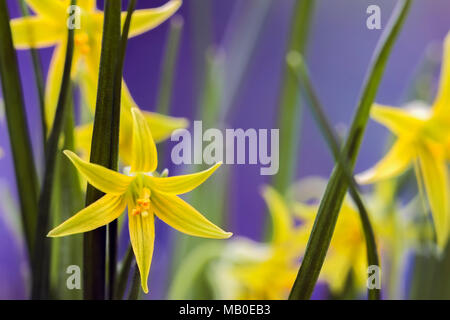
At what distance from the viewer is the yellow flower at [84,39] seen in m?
0.31

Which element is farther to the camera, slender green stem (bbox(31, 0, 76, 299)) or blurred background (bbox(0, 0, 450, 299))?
blurred background (bbox(0, 0, 450, 299))

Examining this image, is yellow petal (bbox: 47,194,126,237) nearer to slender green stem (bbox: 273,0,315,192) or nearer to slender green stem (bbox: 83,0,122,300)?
slender green stem (bbox: 83,0,122,300)

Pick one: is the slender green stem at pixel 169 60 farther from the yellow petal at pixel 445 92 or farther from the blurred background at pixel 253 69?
the yellow petal at pixel 445 92

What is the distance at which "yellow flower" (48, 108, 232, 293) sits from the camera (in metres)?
0.26

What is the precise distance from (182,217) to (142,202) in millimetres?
24

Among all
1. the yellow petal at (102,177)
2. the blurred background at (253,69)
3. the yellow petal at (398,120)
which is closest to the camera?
the yellow petal at (102,177)

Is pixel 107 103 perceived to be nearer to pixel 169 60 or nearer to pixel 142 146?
pixel 142 146

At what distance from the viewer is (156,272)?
0.67 metres

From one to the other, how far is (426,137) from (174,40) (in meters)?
0.20

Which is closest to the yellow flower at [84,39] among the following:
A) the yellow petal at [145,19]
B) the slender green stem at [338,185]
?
the yellow petal at [145,19]

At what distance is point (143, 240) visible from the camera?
0.92 feet

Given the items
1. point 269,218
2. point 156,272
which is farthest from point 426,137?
point 156,272

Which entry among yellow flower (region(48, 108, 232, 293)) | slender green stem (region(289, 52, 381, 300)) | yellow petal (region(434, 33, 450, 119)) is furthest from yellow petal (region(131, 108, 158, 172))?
yellow petal (region(434, 33, 450, 119))

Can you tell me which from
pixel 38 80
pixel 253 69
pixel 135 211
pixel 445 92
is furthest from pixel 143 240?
pixel 253 69
